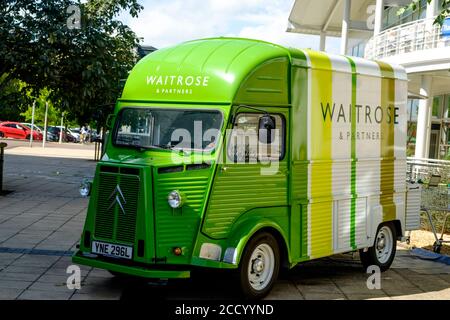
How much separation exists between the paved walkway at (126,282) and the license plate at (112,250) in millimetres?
544

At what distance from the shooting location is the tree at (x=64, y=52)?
1622cm

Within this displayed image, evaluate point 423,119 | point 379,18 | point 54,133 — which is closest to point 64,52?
point 423,119

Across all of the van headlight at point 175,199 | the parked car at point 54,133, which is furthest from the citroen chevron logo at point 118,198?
the parked car at point 54,133

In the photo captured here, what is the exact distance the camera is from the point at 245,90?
25.5 feet

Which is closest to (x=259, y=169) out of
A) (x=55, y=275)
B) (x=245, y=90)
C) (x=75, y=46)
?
(x=245, y=90)

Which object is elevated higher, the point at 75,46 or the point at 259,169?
the point at 75,46

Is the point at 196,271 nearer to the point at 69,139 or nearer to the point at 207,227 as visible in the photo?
the point at 207,227

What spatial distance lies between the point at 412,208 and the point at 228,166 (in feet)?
13.8

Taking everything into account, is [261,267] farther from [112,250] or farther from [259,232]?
[112,250]

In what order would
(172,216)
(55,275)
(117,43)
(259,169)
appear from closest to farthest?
(172,216) < (259,169) < (55,275) < (117,43)

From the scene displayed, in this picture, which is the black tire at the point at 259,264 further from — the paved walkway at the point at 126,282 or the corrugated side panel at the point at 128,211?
the corrugated side panel at the point at 128,211

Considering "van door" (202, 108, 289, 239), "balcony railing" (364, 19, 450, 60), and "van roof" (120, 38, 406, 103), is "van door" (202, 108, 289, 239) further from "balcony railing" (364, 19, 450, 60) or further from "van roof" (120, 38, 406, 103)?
"balcony railing" (364, 19, 450, 60)

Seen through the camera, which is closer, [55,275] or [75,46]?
[55,275]
